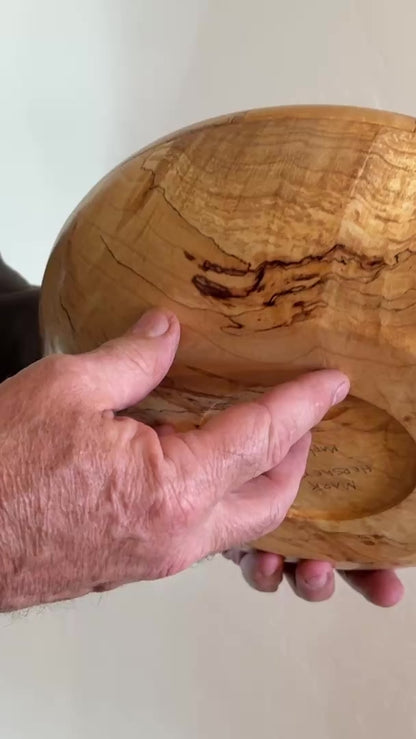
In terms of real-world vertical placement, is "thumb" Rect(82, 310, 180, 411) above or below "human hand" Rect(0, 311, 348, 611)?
above

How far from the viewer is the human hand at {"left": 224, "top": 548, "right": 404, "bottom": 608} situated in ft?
2.25

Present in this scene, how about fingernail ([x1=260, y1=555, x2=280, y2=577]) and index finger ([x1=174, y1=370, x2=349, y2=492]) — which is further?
fingernail ([x1=260, y1=555, x2=280, y2=577])

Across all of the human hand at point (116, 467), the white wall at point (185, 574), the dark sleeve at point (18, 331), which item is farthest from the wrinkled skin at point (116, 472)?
the white wall at point (185, 574)

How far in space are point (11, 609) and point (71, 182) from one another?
71cm

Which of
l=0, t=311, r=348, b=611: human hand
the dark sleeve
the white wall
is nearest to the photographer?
l=0, t=311, r=348, b=611: human hand

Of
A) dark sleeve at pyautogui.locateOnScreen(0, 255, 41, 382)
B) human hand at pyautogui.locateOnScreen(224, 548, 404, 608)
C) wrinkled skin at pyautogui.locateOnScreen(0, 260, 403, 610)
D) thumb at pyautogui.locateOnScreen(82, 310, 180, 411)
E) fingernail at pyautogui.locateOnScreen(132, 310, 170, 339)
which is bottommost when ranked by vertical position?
human hand at pyautogui.locateOnScreen(224, 548, 404, 608)

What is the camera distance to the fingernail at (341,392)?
43 centimetres

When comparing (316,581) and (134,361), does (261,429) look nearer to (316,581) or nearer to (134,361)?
(134,361)

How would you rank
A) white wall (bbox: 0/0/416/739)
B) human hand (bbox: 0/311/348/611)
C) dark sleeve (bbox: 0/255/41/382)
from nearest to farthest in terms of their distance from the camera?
1. human hand (bbox: 0/311/348/611)
2. dark sleeve (bbox: 0/255/41/382)
3. white wall (bbox: 0/0/416/739)

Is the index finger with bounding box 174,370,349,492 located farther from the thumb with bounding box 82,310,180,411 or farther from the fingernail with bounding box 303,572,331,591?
the fingernail with bounding box 303,572,331,591

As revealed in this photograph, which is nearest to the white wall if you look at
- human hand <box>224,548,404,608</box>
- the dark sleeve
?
human hand <box>224,548,404,608</box>

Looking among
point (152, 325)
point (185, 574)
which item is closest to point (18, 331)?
point (152, 325)

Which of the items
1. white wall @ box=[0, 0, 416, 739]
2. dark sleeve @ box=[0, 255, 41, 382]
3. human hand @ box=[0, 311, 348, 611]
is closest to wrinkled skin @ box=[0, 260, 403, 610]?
human hand @ box=[0, 311, 348, 611]

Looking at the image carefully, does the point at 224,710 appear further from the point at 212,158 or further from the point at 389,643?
the point at 212,158
